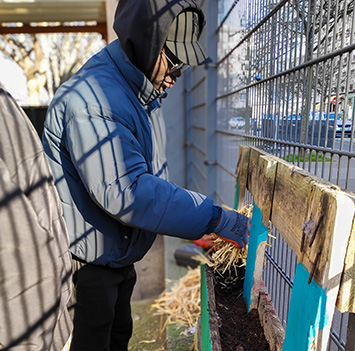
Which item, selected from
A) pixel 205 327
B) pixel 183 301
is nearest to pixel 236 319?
pixel 205 327

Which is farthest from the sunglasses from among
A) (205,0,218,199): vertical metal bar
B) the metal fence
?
(205,0,218,199): vertical metal bar

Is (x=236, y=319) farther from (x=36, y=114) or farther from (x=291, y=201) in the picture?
(x=36, y=114)

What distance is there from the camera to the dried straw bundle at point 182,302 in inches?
116

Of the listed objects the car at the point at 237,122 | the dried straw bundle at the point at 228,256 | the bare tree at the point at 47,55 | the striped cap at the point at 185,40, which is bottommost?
the dried straw bundle at the point at 228,256

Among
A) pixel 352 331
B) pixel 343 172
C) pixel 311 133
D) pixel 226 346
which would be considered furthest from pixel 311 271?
pixel 226 346

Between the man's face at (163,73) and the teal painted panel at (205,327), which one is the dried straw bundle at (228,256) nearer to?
the teal painted panel at (205,327)

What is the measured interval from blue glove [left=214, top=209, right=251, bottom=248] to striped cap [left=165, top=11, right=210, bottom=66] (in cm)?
71

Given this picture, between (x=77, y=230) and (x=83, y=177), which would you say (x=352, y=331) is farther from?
(x=77, y=230)

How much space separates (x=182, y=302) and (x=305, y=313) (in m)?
2.45

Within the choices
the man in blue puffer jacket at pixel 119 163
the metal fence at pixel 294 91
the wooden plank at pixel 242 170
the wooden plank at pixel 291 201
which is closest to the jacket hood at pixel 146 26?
the man in blue puffer jacket at pixel 119 163

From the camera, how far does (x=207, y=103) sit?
3.52 metres

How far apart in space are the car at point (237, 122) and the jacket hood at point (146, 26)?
86cm

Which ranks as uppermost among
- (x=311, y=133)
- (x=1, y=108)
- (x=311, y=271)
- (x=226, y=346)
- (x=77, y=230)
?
(x=1, y=108)

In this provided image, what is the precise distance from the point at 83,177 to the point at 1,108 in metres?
0.52
